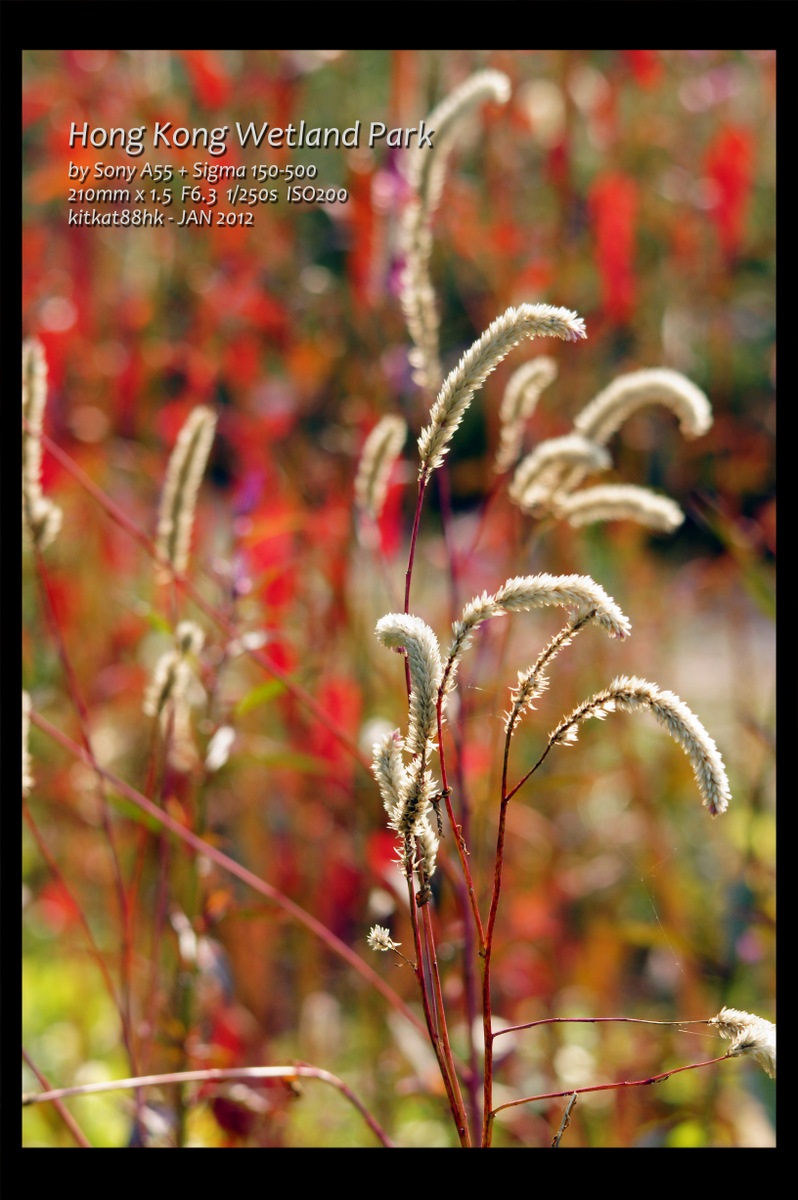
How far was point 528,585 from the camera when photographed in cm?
40

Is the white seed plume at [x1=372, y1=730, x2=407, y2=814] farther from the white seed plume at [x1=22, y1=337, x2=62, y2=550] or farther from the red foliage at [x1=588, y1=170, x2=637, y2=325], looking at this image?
the red foliage at [x1=588, y1=170, x2=637, y2=325]

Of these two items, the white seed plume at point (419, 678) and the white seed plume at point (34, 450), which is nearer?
the white seed plume at point (419, 678)

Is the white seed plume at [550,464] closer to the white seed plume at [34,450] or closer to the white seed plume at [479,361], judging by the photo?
the white seed plume at [479,361]

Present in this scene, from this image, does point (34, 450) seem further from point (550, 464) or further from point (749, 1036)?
point (749, 1036)

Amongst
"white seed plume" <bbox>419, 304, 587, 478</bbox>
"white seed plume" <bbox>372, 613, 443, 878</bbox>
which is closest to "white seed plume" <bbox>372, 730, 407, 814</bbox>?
"white seed plume" <bbox>372, 613, 443, 878</bbox>

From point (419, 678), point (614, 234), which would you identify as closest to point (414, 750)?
point (419, 678)

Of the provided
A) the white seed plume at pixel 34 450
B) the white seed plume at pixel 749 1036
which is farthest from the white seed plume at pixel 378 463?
the white seed plume at pixel 749 1036

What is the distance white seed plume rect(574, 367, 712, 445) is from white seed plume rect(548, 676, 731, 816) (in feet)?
0.75

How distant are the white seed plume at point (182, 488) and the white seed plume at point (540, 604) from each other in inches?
11.5

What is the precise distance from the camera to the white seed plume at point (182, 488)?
2.07 ft

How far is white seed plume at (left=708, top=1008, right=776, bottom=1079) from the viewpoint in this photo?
0.40 metres

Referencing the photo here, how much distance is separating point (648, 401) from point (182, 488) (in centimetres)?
31
